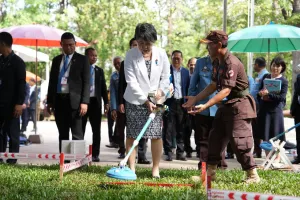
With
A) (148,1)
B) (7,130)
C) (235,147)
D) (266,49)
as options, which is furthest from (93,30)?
(235,147)

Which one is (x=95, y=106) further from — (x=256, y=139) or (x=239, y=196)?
(x=239, y=196)

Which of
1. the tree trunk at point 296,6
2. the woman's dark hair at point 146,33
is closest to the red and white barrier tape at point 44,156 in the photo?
the woman's dark hair at point 146,33

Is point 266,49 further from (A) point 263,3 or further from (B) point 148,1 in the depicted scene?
(B) point 148,1

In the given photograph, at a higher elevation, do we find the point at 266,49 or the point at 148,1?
the point at 148,1

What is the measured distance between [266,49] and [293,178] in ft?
17.4

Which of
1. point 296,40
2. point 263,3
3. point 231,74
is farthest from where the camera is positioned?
point 263,3

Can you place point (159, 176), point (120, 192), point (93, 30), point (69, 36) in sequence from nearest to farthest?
point (120, 192)
point (159, 176)
point (69, 36)
point (93, 30)

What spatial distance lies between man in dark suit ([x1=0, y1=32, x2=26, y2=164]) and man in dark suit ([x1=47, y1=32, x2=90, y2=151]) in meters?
0.55

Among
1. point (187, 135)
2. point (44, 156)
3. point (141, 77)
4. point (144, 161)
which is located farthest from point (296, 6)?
point (141, 77)

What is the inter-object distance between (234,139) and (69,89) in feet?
9.91

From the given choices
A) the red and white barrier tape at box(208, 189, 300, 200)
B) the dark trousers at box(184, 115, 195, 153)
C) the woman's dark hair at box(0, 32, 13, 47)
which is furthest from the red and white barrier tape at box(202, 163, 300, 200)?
the dark trousers at box(184, 115, 195, 153)

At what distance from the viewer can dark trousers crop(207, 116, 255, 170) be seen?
8.21 m

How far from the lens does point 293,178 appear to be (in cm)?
935

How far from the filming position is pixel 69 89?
10242 millimetres
